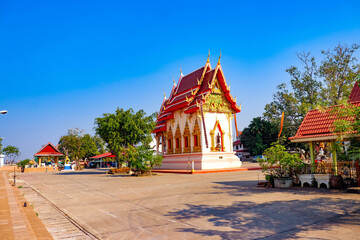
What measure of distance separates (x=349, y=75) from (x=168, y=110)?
20.8 meters

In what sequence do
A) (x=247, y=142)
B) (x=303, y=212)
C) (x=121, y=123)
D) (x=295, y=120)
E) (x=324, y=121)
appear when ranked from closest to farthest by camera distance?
1. (x=303, y=212)
2. (x=324, y=121)
3. (x=121, y=123)
4. (x=295, y=120)
5. (x=247, y=142)

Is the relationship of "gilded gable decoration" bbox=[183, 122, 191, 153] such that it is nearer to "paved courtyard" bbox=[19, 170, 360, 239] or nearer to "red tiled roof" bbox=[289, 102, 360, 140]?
"red tiled roof" bbox=[289, 102, 360, 140]

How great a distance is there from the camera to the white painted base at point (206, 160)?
26.8 m

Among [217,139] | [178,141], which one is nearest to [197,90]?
[217,139]

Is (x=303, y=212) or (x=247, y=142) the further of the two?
(x=247, y=142)

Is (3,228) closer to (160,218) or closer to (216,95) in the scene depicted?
(160,218)

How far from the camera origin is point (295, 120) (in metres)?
36.8

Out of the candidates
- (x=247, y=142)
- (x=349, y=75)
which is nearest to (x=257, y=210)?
(x=349, y=75)

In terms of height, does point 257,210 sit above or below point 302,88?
below

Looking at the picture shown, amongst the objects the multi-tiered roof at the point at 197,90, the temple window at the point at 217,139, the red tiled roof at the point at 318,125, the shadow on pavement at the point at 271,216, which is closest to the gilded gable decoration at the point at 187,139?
the multi-tiered roof at the point at 197,90

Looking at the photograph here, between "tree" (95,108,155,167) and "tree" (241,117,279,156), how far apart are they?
31417 millimetres

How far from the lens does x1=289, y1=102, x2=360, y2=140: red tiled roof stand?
11.5m

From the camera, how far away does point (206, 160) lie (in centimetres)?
2678

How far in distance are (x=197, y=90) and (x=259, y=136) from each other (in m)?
28.7
